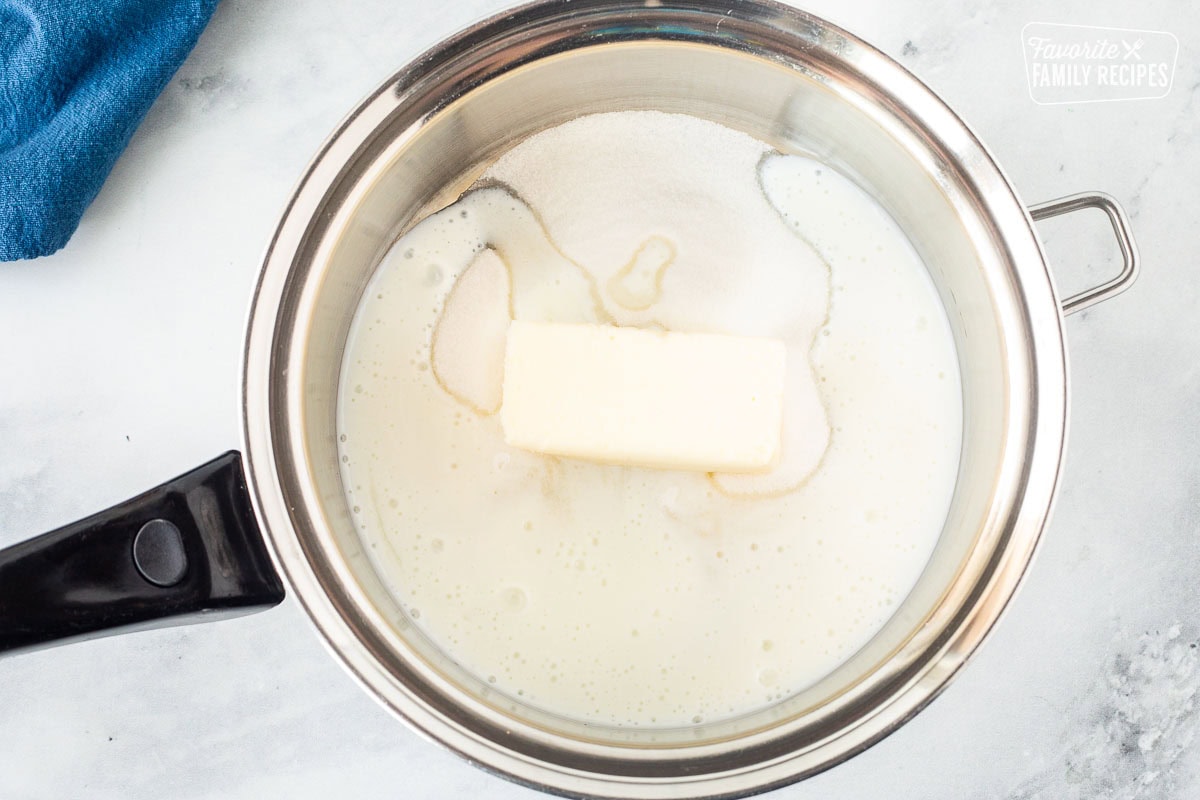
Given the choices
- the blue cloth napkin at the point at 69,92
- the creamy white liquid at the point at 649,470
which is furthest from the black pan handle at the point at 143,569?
the blue cloth napkin at the point at 69,92

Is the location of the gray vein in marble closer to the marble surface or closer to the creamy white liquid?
the marble surface

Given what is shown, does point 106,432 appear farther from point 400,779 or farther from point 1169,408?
point 1169,408

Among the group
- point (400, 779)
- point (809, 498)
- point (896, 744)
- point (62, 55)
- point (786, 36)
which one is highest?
point (786, 36)

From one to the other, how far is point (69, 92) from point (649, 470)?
0.58 m

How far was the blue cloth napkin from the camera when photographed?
2.34 feet

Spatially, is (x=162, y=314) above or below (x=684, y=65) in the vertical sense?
below

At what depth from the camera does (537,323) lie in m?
0.64

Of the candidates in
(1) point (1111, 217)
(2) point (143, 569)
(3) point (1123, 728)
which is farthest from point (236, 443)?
(3) point (1123, 728)

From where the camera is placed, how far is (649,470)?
68cm

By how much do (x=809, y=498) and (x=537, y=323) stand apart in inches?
9.8

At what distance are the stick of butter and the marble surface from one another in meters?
0.28

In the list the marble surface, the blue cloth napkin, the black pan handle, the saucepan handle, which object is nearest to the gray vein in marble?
the marble surface

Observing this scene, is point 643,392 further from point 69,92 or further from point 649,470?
point 69,92

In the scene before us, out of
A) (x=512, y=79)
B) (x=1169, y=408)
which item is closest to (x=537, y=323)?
(x=512, y=79)
